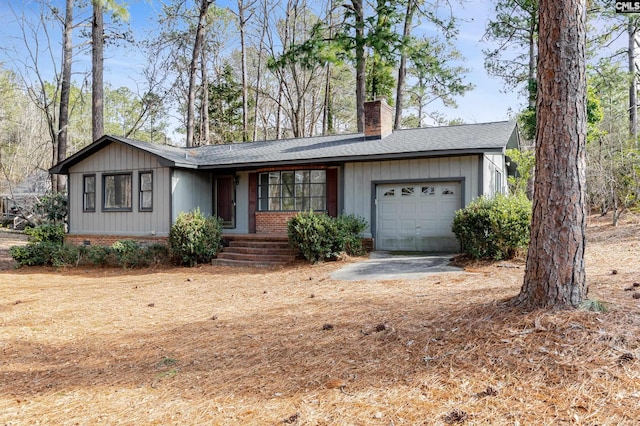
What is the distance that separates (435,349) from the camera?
135 inches

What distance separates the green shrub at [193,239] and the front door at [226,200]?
2.42 m

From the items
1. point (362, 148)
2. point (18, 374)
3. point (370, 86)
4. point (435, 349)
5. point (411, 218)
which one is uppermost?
point (370, 86)

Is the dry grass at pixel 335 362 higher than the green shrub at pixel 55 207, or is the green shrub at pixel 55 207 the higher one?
the green shrub at pixel 55 207

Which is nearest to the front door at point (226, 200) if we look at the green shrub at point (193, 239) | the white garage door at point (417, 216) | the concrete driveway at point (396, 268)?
the green shrub at point (193, 239)

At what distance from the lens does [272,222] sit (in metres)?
12.8

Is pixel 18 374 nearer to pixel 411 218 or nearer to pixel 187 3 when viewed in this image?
pixel 411 218

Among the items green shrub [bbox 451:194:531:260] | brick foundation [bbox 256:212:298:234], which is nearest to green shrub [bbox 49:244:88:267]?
brick foundation [bbox 256:212:298:234]

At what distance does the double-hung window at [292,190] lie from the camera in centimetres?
1239

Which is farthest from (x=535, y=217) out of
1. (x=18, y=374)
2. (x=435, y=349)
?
(x=18, y=374)

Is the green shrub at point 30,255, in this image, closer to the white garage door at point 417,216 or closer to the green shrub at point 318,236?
the green shrub at point 318,236

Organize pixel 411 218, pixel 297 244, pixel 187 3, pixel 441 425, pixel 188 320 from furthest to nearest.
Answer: pixel 187 3
pixel 411 218
pixel 297 244
pixel 188 320
pixel 441 425

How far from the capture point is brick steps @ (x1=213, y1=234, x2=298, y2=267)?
10570 millimetres

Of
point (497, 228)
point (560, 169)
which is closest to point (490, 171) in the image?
point (497, 228)

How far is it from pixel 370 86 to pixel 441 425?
74.4 feet
